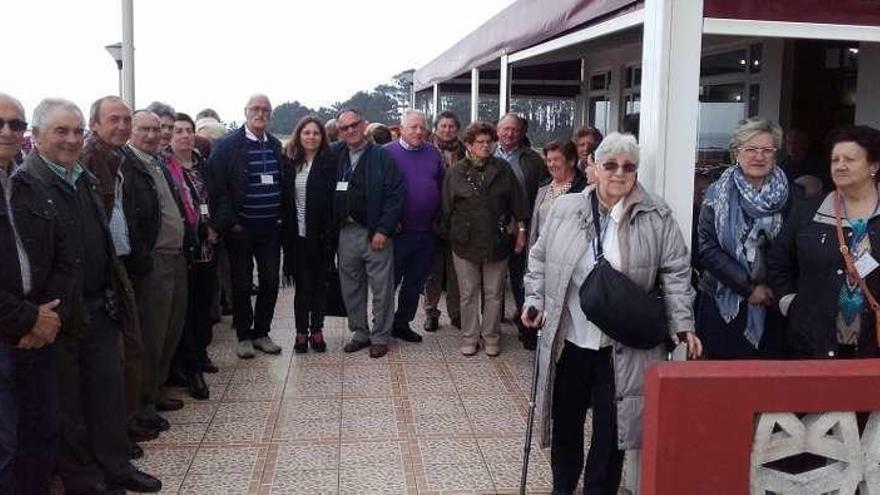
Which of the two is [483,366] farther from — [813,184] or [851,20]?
[851,20]

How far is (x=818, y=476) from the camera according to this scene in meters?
2.61

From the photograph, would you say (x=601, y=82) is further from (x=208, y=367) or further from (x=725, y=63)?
(x=208, y=367)

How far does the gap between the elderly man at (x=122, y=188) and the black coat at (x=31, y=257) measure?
2.16ft

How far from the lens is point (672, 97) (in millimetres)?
3320

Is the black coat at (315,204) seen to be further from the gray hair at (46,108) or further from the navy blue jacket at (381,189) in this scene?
the gray hair at (46,108)

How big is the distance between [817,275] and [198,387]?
3451 millimetres

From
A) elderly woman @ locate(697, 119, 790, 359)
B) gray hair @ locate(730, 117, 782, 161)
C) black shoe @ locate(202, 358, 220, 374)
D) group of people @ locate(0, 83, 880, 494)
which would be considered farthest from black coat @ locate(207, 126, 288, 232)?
gray hair @ locate(730, 117, 782, 161)

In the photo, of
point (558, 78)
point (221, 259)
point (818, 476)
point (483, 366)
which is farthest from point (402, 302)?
point (558, 78)

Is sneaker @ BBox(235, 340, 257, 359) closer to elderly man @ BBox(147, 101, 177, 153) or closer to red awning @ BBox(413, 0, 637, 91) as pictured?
elderly man @ BBox(147, 101, 177, 153)

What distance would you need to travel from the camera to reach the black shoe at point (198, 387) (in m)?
4.82

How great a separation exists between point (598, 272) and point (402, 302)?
124 inches

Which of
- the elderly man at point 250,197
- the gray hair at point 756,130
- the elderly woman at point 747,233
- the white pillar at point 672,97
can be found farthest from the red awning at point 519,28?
the elderly man at point 250,197

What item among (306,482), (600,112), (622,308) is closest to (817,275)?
(622,308)

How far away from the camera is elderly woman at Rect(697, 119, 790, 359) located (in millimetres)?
3373
